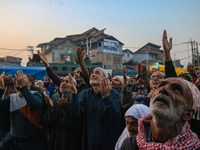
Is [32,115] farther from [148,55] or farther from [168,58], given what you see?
[148,55]

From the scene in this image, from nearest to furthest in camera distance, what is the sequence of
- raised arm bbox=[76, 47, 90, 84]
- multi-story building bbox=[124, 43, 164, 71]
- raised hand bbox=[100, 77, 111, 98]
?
1. raised hand bbox=[100, 77, 111, 98]
2. raised arm bbox=[76, 47, 90, 84]
3. multi-story building bbox=[124, 43, 164, 71]

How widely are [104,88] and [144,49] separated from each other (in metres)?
51.1

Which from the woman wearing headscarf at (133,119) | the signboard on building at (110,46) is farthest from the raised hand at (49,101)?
the signboard on building at (110,46)

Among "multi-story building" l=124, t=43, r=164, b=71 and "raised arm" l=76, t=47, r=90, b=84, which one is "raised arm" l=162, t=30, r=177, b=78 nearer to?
"raised arm" l=76, t=47, r=90, b=84

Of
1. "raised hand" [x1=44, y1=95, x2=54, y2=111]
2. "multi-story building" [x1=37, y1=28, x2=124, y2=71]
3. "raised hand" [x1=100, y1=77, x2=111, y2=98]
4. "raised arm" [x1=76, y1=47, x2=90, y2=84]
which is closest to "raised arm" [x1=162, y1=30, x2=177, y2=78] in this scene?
"raised hand" [x1=100, y1=77, x2=111, y2=98]

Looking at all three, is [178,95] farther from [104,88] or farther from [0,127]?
[0,127]

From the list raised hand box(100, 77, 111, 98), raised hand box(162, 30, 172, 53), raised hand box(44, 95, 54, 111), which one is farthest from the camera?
raised hand box(44, 95, 54, 111)

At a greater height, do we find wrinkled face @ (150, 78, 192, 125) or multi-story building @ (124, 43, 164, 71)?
multi-story building @ (124, 43, 164, 71)

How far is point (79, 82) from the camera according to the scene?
13.9 feet

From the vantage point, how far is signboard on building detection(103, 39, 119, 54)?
43312 millimetres

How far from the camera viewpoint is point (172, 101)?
128cm

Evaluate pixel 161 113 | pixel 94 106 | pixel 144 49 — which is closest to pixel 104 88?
pixel 94 106

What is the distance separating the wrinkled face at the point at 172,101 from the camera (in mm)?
1250

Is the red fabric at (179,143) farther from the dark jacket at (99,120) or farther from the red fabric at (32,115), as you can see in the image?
the red fabric at (32,115)
